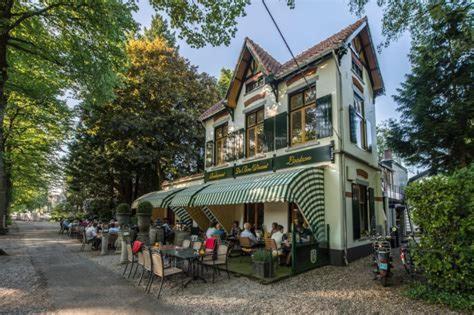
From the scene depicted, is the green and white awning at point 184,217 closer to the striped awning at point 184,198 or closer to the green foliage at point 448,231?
the striped awning at point 184,198

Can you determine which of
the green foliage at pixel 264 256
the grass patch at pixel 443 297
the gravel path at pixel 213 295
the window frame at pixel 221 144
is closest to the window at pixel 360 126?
the gravel path at pixel 213 295

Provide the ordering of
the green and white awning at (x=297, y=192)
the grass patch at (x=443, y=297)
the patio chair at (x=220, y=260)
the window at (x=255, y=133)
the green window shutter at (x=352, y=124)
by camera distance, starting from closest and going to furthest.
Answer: the grass patch at (x=443, y=297)
the patio chair at (x=220, y=260)
the green and white awning at (x=297, y=192)
the green window shutter at (x=352, y=124)
the window at (x=255, y=133)

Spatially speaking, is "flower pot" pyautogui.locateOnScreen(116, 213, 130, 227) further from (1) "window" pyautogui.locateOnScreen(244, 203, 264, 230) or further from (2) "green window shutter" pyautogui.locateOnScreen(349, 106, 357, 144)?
(2) "green window shutter" pyautogui.locateOnScreen(349, 106, 357, 144)

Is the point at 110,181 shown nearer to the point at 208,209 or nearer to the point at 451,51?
the point at 208,209

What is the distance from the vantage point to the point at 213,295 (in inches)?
254

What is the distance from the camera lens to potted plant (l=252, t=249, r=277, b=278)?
7.61m

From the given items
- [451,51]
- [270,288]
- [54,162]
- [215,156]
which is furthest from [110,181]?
[451,51]

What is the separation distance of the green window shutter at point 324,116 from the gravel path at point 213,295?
4.66 metres

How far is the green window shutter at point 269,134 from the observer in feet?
39.2

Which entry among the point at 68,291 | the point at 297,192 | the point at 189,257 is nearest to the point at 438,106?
the point at 297,192

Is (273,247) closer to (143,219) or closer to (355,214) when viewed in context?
(355,214)

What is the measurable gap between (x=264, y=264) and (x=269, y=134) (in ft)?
19.9

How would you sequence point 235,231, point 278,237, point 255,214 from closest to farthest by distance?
point 278,237 → point 235,231 → point 255,214

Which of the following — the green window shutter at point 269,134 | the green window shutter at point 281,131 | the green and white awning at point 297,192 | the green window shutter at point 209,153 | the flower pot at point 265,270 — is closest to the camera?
the flower pot at point 265,270
